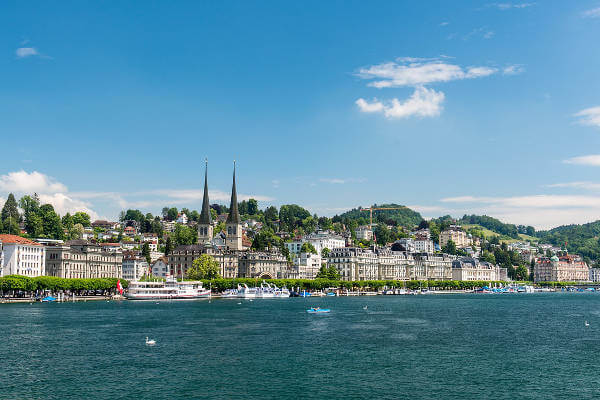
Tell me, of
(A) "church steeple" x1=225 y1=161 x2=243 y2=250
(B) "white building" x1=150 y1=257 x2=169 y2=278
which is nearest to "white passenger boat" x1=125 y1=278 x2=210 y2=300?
(B) "white building" x1=150 y1=257 x2=169 y2=278

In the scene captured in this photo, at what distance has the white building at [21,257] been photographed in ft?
447

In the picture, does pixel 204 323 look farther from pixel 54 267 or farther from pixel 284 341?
pixel 54 267

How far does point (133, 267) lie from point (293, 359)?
137493mm

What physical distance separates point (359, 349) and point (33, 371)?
27218 millimetres

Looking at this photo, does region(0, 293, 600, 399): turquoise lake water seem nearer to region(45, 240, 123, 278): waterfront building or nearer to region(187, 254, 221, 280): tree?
region(45, 240, 123, 278): waterfront building

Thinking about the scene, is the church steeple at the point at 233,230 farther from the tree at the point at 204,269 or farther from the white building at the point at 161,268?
the tree at the point at 204,269

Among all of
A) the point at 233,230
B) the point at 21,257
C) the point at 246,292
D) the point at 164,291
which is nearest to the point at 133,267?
the point at 233,230

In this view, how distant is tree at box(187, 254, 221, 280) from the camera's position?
16112cm

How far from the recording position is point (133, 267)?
590 ft

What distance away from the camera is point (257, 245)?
19750cm

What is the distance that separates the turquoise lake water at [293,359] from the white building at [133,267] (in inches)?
3789

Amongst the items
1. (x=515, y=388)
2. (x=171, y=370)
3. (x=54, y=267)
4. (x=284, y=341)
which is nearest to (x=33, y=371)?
(x=171, y=370)

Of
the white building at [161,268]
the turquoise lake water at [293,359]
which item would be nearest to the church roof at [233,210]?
the white building at [161,268]

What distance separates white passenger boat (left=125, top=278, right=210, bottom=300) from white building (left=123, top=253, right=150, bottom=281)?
111ft
